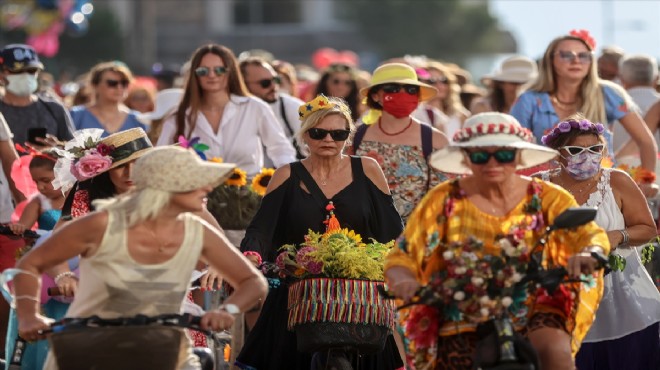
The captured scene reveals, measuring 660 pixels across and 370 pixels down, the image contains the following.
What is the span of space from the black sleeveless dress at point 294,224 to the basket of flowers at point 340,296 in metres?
0.47

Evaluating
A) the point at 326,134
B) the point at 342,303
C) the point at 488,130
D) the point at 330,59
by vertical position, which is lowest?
the point at 342,303

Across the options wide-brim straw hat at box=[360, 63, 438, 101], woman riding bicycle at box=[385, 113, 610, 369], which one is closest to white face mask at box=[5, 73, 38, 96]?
wide-brim straw hat at box=[360, 63, 438, 101]

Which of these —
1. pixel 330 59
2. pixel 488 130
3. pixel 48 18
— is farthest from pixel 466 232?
pixel 48 18

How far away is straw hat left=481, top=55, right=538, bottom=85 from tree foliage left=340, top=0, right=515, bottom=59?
212 ft

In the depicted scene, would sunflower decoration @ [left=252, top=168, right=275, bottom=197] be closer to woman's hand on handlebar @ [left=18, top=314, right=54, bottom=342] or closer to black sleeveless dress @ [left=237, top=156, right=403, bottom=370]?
black sleeveless dress @ [left=237, top=156, right=403, bottom=370]

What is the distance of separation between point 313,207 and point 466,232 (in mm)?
2416

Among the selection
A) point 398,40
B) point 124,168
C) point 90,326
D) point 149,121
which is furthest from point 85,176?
point 398,40

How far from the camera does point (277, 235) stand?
10742mm

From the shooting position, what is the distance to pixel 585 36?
1392 centimetres

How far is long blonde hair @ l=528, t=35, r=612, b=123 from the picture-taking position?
13383 mm

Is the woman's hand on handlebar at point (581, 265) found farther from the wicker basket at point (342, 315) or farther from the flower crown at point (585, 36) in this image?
the flower crown at point (585, 36)

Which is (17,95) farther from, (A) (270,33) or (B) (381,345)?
(A) (270,33)

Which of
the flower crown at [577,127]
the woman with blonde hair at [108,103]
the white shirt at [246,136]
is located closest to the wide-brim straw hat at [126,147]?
the flower crown at [577,127]

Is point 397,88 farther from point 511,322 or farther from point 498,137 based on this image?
point 511,322
